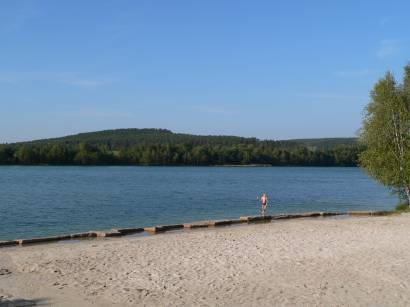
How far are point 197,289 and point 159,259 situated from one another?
163 inches

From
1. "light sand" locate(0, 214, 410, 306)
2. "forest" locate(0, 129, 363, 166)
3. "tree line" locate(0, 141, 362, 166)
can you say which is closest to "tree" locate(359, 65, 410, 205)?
"light sand" locate(0, 214, 410, 306)

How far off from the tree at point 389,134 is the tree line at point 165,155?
12955 centimetres

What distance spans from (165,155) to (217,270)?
513ft

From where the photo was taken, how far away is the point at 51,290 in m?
11.9

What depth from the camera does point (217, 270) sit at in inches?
555

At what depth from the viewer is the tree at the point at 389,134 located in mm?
32875

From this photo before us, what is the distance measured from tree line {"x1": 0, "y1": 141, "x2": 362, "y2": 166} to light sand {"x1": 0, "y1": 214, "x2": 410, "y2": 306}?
13778cm

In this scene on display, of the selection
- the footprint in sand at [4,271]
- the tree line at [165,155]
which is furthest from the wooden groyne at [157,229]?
the tree line at [165,155]

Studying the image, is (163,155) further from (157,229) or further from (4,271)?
(4,271)

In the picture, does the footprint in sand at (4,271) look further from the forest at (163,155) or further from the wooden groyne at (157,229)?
the forest at (163,155)

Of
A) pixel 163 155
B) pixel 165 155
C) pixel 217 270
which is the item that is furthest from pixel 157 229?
pixel 165 155

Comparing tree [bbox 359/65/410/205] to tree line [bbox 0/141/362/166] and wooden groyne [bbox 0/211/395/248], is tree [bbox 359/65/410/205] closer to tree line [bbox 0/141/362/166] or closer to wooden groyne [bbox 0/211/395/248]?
wooden groyne [bbox 0/211/395/248]

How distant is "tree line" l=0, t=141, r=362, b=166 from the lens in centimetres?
15088

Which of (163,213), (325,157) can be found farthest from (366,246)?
(325,157)
